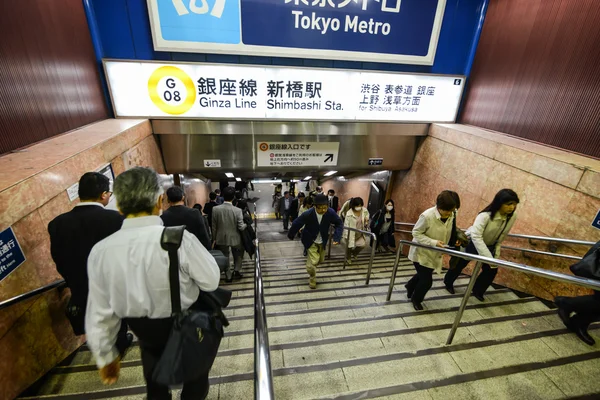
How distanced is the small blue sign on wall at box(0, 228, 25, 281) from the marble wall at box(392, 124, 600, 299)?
475 cm

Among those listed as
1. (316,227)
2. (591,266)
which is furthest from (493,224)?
(316,227)

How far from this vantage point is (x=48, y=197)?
6.10 feet

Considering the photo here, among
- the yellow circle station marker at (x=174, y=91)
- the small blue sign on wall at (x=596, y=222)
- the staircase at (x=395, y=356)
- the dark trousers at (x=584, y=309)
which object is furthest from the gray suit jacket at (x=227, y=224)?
the small blue sign on wall at (x=596, y=222)

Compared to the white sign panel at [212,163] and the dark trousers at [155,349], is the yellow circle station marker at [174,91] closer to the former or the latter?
the white sign panel at [212,163]

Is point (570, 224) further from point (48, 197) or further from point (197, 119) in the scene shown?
point (197, 119)

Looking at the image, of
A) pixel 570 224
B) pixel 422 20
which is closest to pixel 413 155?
pixel 422 20

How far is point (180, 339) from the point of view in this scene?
1160 millimetres

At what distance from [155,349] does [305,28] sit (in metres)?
4.87

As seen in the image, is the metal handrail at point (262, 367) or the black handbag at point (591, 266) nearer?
the metal handrail at point (262, 367)

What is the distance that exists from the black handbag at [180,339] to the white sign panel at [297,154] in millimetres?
4366

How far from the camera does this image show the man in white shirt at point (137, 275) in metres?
1.10

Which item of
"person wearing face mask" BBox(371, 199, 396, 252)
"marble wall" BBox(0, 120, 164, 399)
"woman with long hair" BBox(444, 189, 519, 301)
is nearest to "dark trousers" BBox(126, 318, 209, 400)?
"marble wall" BBox(0, 120, 164, 399)

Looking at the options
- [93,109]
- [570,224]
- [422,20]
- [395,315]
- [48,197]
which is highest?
[422,20]

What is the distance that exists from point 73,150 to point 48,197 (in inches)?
28.6
